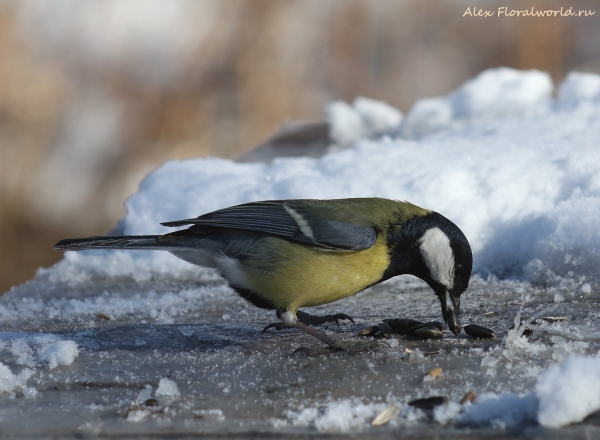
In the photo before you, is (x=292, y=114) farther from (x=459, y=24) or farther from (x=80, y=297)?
(x=80, y=297)

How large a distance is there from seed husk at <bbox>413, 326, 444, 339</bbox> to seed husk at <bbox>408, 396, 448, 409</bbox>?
77cm

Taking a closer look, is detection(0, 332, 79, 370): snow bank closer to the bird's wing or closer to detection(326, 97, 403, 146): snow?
the bird's wing

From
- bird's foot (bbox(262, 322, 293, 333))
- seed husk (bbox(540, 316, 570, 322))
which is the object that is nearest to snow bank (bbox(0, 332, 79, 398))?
bird's foot (bbox(262, 322, 293, 333))

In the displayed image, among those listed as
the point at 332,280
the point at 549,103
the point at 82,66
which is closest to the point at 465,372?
the point at 332,280

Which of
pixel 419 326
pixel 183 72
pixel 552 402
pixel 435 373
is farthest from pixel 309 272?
pixel 183 72

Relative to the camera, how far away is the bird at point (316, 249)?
2.75 m

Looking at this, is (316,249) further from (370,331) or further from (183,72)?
(183,72)

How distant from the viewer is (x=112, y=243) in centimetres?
286

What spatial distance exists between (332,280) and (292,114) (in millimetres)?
5818

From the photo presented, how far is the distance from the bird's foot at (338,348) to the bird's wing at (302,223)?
41 centimetres

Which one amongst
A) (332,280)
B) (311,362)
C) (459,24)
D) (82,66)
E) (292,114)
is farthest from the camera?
(459,24)

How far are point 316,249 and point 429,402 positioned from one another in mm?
1101

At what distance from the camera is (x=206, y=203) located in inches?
162

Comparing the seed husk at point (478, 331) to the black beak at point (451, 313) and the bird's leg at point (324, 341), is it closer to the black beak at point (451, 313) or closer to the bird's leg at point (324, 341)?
the black beak at point (451, 313)
